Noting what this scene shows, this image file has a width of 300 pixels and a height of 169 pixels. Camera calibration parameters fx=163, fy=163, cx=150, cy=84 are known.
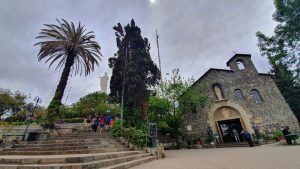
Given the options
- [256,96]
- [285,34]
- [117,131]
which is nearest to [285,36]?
[285,34]

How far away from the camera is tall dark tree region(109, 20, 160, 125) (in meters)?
15.0

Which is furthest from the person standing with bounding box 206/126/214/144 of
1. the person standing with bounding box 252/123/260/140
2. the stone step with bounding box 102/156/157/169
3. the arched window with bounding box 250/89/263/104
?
the stone step with bounding box 102/156/157/169

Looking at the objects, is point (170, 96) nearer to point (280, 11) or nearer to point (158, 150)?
point (158, 150)

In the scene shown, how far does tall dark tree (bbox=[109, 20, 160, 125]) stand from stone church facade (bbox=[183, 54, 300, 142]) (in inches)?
262

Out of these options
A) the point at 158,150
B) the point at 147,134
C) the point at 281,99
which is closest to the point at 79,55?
the point at 147,134

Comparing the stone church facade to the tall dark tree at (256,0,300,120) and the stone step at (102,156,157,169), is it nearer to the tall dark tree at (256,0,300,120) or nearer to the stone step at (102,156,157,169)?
the tall dark tree at (256,0,300,120)

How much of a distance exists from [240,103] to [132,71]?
40.1ft

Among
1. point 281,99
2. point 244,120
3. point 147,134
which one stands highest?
point 281,99

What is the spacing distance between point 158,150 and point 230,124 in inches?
580

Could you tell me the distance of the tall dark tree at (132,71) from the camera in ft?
49.2

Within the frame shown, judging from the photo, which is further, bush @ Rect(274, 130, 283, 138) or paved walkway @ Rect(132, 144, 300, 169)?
bush @ Rect(274, 130, 283, 138)

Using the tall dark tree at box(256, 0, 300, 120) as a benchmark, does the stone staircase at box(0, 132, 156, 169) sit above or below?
below

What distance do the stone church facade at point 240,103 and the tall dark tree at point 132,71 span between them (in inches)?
262

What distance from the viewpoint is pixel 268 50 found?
583 inches
